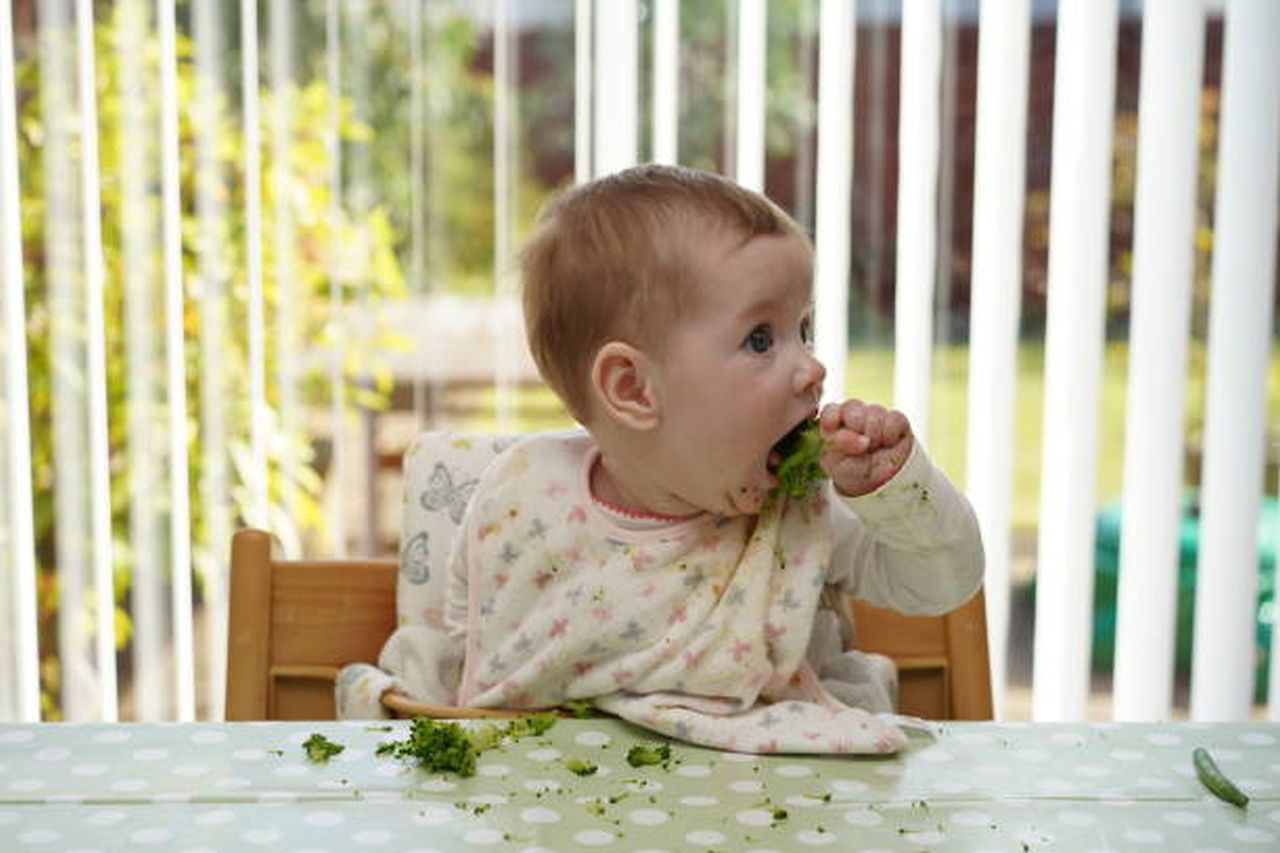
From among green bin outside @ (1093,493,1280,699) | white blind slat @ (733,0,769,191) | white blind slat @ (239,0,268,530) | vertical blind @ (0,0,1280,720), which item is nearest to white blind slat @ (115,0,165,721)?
vertical blind @ (0,0,1280,720)

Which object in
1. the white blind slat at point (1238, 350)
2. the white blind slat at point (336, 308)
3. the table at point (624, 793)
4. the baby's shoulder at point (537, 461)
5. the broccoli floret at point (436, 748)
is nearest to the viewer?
the table at point (624, 793)

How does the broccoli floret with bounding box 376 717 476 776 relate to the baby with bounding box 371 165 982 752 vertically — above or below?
below

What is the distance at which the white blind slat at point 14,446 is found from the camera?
7.83 ft

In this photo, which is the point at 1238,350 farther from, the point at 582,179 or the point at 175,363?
the point at 175,363

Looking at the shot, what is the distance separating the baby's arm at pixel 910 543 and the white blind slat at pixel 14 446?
1482 millimetres

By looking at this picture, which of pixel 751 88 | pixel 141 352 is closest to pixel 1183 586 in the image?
pixel 751 88

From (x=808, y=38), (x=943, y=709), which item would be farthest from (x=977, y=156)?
(x=943, y=709)

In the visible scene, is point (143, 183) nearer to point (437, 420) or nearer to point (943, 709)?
point (437, 420)

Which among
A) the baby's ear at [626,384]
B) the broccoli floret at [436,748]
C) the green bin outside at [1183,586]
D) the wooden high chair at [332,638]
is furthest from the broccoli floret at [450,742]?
the green bin outside at [1183,586]

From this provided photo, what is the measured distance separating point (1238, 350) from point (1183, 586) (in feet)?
3.23

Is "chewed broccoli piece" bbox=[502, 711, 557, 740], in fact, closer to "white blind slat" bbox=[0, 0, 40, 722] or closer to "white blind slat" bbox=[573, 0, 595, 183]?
"white blind slat" bbox=[573, 0, 595, 183]

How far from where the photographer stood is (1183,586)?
324 cm

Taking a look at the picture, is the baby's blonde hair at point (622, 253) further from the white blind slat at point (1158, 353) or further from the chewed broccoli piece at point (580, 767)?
the white blind slat at point (1158, 353)

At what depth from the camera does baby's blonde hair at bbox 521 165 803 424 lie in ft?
4.26
